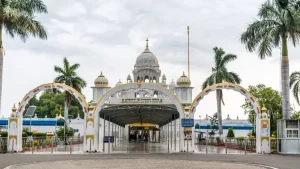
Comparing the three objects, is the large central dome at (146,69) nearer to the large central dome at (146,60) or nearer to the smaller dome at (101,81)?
the large central dome at (146,60)

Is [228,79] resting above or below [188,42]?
below

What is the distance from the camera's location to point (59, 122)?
1799 inches

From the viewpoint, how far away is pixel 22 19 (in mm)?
27156

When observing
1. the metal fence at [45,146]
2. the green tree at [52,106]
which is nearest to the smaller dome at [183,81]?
the metal fence at [45,146]

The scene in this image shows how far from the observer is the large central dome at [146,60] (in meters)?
75.1

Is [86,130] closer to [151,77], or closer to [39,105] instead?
[151,77]

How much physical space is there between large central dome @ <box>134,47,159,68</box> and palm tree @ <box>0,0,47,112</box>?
4704 cm

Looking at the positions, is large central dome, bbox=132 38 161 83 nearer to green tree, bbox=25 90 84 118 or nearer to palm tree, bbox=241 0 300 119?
green tree, bbox=25 90 84 118

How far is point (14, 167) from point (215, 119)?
4848 cm

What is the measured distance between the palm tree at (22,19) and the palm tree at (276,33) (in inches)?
568

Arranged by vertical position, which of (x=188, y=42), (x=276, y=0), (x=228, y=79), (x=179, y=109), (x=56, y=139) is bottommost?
(x=56, y=139)

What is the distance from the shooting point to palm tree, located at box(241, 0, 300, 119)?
28.3 metres

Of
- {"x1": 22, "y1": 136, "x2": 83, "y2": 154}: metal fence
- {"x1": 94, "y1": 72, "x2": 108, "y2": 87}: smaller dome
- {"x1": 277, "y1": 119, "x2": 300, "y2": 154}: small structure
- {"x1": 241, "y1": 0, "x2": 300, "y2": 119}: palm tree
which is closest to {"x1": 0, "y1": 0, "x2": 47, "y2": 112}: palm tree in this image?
{"x1": 22, "y1": 136, "x2": 83, "y2": 154}: metal fence

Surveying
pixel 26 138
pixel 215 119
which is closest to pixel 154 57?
pixel 215 119
